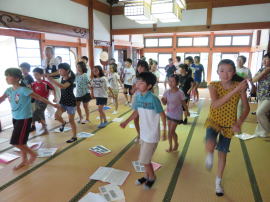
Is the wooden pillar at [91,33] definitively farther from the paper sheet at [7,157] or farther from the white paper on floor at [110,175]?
the white paper on floor at [110,175]

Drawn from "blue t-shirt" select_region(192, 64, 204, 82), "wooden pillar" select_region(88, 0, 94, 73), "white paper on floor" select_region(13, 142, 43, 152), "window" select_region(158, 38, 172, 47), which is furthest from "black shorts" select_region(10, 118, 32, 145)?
"window" select_region(158, 38, 172, 47)

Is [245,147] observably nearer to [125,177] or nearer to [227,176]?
A: [227,176]

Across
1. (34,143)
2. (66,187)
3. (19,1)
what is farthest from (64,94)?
(19,1)

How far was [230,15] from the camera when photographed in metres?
7.56

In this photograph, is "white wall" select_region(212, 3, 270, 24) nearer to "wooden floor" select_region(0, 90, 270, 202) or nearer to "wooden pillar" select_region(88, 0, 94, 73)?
"wooden pillar" select_region(88, 0, 94, 73)

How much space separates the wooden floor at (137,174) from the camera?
2582mm

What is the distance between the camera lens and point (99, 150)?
12.4 feet

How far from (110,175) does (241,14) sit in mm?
7414

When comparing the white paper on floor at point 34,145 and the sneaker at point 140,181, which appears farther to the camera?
the white paper on floor at point 34,145

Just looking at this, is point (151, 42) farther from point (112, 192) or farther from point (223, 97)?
point (112, 192)

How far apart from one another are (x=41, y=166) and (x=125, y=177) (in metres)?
1.38

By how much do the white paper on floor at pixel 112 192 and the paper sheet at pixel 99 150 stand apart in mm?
979

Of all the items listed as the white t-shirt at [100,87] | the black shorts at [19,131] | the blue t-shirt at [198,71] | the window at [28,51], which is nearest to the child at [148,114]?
the black shorts at [19,131]

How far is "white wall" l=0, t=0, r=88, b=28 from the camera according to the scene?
5.04 metres
